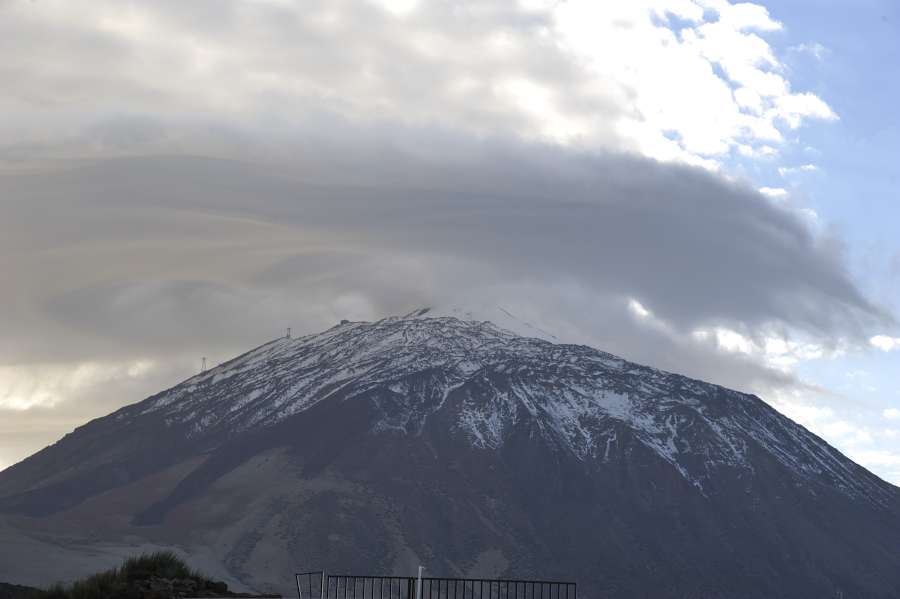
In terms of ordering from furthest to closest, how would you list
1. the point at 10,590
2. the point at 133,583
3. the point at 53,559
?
1. the point at 53,559
2. the point at 10,590
3. the point at 133,583

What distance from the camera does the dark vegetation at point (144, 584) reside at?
40062mm

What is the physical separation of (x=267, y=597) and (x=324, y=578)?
79.4 inches

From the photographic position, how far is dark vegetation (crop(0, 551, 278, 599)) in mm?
40062

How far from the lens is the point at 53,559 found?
639 feet

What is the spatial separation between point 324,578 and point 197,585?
4.01 meters

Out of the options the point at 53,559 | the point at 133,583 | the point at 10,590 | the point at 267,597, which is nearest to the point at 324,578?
the point at 267,597

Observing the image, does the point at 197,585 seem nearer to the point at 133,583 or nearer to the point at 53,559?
the point at 133,583

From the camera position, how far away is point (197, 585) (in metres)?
42.8

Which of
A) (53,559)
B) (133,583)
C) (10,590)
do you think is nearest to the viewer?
(133,583)

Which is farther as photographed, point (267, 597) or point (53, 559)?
point (53, 559)

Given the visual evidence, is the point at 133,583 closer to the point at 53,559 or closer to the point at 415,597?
the point at 415,597

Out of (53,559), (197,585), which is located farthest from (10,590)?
(53,559)

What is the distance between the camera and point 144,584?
136 ft

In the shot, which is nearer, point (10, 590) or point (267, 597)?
point (267, 597)
